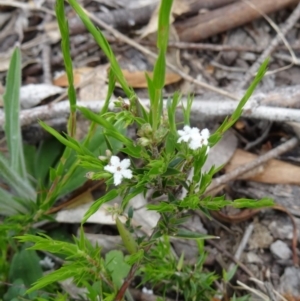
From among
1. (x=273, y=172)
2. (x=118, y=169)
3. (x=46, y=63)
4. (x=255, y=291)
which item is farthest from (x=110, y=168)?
(x=46, y=63)

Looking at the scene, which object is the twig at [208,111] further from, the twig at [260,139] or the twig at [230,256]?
the twig at [230,256]

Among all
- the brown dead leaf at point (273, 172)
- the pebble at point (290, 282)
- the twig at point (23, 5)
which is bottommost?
the pebble at point (290, 282)

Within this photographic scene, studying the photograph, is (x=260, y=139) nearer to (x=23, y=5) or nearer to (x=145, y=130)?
(x=145, y=130)

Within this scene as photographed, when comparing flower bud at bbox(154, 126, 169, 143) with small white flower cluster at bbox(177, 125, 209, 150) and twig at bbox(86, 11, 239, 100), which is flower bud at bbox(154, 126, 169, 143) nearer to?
small white flower cluster at bbox(177, 125, 209, 150)

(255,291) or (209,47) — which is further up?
(209,47)

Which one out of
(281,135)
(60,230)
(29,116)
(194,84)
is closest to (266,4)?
(194,84)

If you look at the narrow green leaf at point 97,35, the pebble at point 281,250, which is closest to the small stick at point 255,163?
the pebble at point 281,250

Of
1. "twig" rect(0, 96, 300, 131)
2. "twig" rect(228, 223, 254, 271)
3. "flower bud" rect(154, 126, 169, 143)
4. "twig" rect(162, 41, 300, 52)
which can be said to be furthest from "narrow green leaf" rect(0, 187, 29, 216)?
"twig" rect(162, 41, 300, 52)
